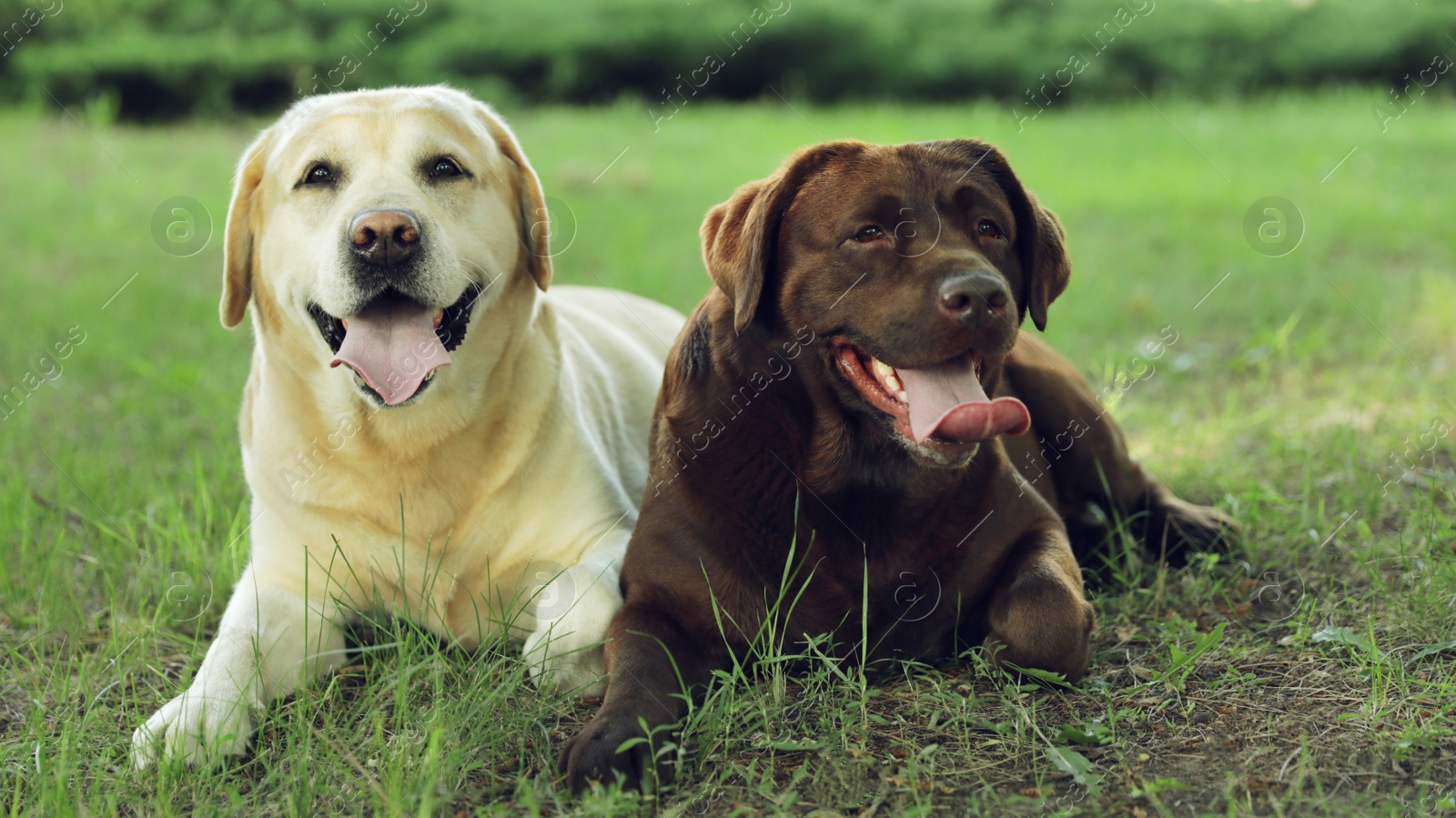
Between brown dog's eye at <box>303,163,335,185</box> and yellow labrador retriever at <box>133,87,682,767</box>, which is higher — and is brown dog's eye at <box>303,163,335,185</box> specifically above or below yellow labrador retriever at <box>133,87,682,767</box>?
above

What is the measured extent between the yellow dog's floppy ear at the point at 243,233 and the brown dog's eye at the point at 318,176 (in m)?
0.23

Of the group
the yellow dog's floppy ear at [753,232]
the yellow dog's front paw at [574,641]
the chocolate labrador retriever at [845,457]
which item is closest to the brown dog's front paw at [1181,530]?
the chocolate labrador retriever at [845,457]

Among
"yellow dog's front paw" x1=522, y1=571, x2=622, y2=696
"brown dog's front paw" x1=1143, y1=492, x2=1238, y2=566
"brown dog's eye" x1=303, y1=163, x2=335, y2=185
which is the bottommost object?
"brown dog's front paw" x1=1143, y1=492, x2=1238, y2=566

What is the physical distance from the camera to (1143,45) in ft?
46.8

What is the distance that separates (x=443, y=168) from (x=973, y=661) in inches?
72.9

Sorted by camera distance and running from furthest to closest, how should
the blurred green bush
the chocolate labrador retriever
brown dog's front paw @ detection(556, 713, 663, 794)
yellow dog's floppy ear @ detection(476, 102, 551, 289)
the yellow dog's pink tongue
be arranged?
the blurred green bush → yellow dog's floppy ear @ detection(476, 102, 551, 289) → the yellow dog's pink tongue → the chocolate labrador retriever → brown dog's front paw @ detection(556, 713, 663, 794)

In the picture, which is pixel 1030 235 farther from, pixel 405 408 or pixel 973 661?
pixel 405 408

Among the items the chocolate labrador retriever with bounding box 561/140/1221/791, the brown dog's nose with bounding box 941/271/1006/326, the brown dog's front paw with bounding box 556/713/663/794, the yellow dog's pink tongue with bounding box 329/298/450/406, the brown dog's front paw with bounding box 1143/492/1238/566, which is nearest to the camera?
the brown dog's front paw with bounding box 556/713/663/794

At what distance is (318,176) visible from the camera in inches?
123

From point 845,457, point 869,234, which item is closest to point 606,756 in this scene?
point 845,457

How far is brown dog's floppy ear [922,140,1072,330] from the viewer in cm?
298

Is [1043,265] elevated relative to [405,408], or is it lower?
elevated

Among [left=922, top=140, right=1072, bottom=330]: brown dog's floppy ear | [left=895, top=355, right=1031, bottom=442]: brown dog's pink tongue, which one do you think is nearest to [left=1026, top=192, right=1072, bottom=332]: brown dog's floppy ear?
[left=922, top=140, right=1072, bottom=330]: brown dog's floppy ear

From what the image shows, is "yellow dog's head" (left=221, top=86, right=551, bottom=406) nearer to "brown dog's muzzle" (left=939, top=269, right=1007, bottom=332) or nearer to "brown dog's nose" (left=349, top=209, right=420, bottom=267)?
"brown dog's nose" (left=349, top=209, right=420, bottom=267)
